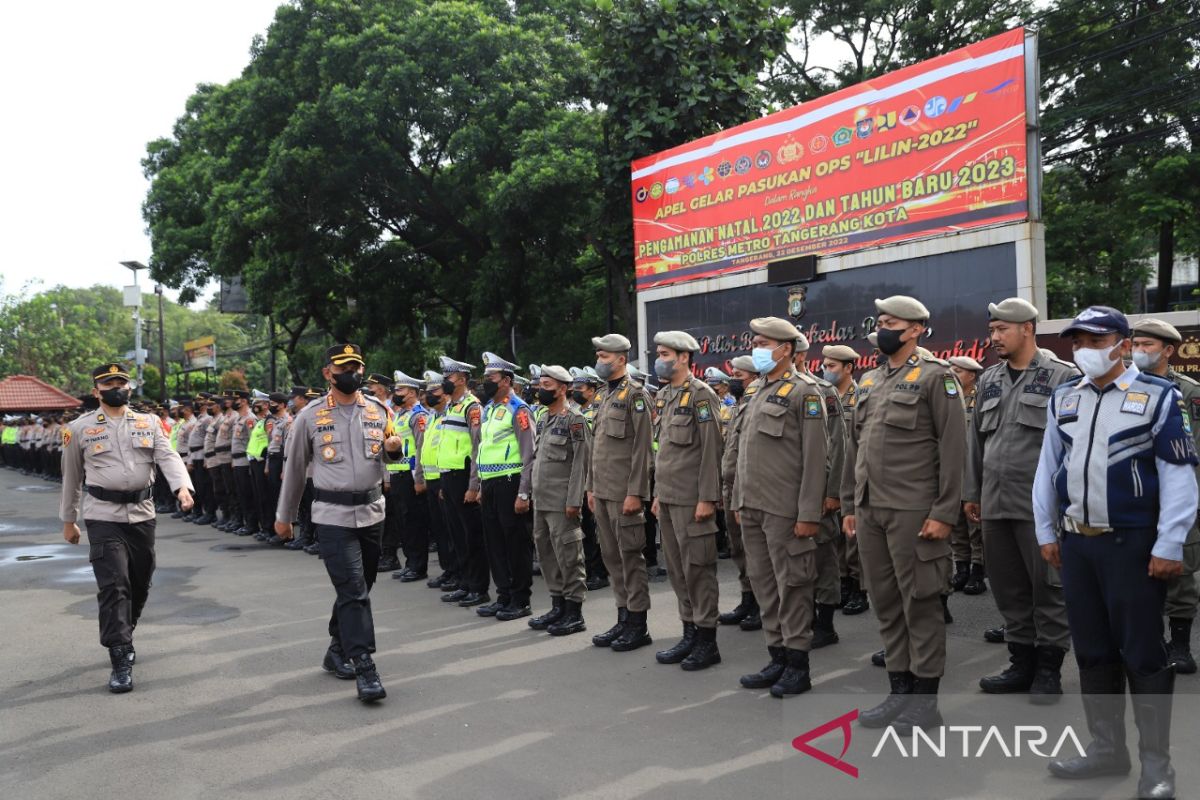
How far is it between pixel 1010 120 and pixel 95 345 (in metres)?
71.1

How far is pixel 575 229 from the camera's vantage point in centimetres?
2053

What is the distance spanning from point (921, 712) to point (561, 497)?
328 centimetres

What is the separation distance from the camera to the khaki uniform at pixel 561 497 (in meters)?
7.11

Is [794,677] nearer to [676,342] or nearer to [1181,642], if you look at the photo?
[676,342]

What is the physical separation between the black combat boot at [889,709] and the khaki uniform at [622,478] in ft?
6.60

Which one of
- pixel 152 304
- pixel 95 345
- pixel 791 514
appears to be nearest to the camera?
pixel 791 514

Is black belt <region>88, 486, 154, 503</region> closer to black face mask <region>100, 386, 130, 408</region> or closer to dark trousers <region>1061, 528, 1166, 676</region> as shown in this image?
black face mask <region>100, 386, 130, 408</region>

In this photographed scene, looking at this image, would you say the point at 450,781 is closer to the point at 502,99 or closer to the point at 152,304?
the point at 502,99

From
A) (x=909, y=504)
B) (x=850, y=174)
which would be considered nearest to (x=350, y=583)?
(x=909, y=504)

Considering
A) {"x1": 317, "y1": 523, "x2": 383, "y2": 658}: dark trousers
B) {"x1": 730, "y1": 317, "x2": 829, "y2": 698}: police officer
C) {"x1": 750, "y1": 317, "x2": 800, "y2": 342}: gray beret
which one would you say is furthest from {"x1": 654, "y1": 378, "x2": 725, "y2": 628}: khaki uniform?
{"x1": 317, "y1": 523, "x2": 383, "y2": 658}: dark trousers

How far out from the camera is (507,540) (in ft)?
25.1

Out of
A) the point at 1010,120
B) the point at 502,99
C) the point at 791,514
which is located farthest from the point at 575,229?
the point at 791,514

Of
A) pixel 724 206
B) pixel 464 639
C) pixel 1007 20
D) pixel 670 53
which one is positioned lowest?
pixel 464 639

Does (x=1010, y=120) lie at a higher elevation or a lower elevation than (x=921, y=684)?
higher
